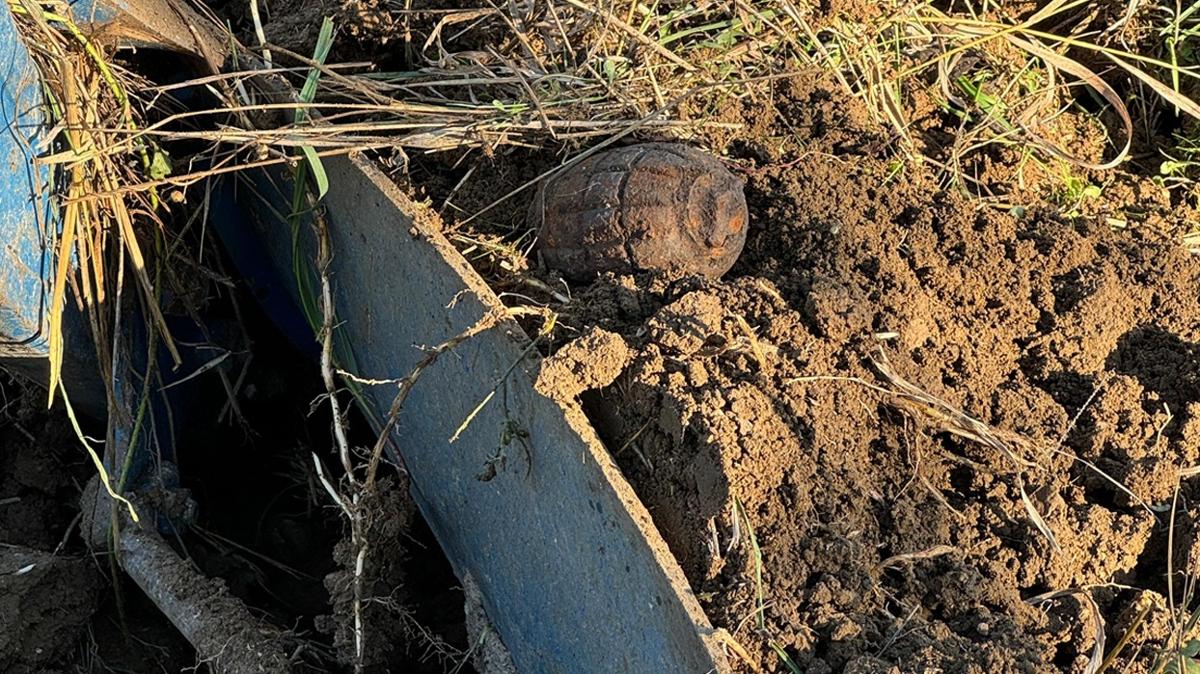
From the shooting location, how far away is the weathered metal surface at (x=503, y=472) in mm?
1589

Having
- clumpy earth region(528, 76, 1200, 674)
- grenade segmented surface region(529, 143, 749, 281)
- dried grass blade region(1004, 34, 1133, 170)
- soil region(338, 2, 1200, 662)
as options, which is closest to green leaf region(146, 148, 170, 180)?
soil region(338, 2, 1200, 662)

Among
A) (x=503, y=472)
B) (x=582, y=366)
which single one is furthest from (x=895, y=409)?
(x=503, y=472)

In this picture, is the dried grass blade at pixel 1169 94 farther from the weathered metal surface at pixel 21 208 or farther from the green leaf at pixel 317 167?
the weathered metal surface at pixel 21 208

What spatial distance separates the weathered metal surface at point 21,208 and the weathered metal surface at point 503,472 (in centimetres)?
49

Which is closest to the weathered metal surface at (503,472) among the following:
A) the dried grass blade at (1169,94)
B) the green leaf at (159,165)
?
the green leaf at (159,165)

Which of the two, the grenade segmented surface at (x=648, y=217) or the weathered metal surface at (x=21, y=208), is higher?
the weathered metal surface at (x=21, y=208)

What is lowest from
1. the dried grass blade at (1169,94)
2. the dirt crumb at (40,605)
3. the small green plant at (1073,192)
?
the dirt crumb at (40,605)

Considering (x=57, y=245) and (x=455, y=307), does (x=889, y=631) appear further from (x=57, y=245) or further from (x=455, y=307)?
(x=57, y=245)

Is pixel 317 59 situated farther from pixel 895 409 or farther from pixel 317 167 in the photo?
pixel 895 409

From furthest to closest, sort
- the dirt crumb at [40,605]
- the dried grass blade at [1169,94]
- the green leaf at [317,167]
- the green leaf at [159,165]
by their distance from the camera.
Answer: the dried grass blade at [1169,94]
the dirt crumb at [40,605]
the green leaf at [159,165]
the green leaf at [317,167]

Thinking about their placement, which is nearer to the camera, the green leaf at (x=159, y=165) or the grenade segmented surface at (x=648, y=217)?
the grenade segmented surface at (x=648, y=217)

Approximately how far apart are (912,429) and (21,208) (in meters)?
1.40

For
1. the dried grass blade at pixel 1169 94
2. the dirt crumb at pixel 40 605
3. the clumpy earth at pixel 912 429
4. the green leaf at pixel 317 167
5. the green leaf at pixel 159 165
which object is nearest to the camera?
the clumpy earth at pixel 912 429

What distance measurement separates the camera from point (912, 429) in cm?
175
